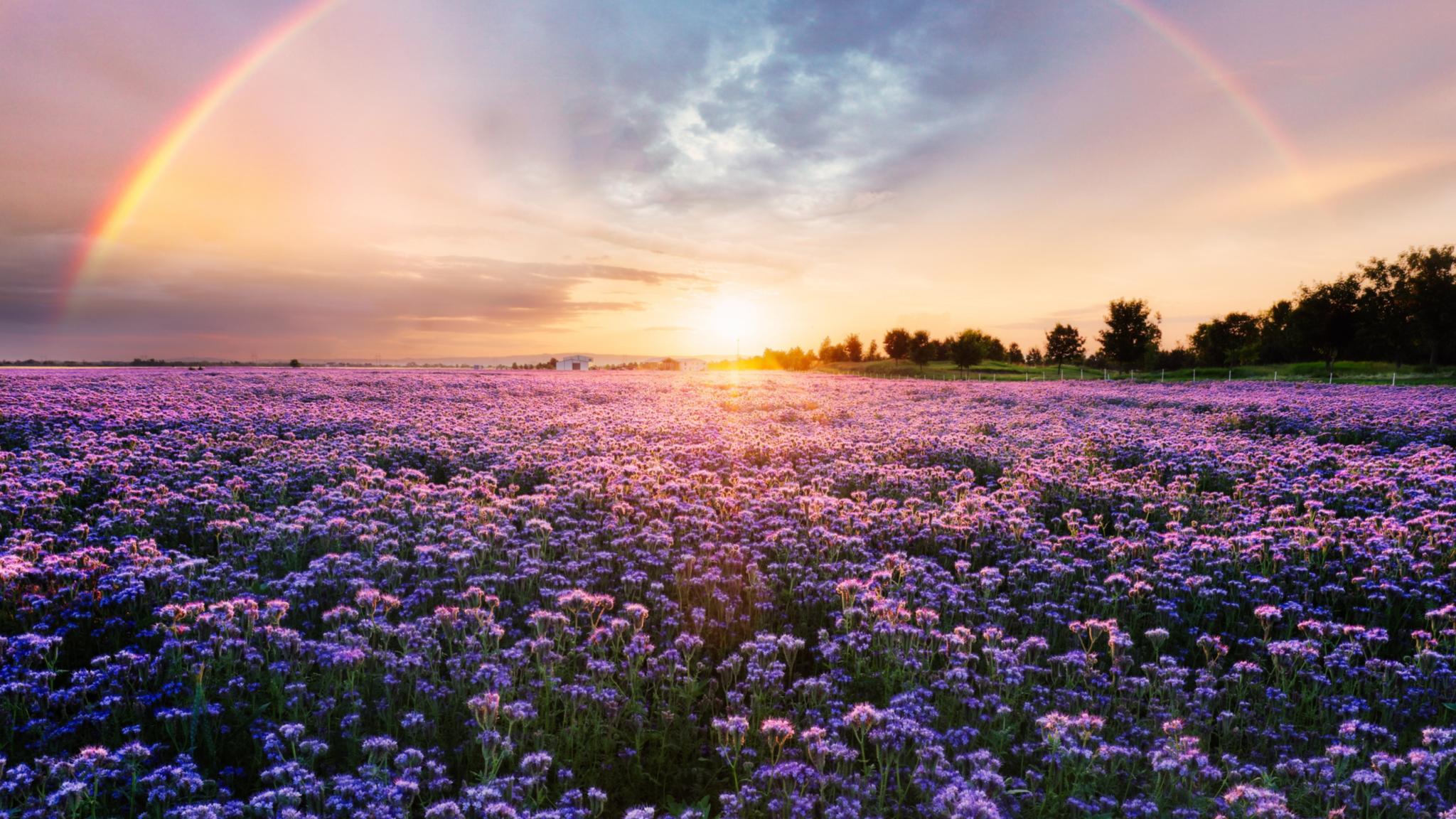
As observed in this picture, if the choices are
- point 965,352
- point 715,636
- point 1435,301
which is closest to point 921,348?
point 965,352

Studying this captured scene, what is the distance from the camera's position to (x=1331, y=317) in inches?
2790

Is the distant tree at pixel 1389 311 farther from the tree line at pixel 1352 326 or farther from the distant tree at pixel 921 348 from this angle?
the distant tree at pixel 921 348

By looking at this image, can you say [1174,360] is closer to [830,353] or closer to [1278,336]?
[1278,336]

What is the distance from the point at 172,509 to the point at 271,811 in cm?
785

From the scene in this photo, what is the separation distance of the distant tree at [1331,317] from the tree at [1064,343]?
24084mm

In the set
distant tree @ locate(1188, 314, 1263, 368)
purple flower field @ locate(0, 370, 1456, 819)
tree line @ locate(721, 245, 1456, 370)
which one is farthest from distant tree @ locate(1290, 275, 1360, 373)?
purple flower field @ locate(0, 370, 1456, 819)

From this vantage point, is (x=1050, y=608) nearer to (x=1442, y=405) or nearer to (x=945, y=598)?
(x=945, y=598)

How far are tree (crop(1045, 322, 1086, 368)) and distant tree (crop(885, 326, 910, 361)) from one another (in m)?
28.7

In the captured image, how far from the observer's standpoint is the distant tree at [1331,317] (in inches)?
2790

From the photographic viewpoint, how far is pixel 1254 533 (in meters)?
8.11

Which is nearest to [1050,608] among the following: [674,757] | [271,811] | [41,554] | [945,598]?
[945,598]

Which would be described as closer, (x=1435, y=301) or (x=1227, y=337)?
(x=1435, y=301)

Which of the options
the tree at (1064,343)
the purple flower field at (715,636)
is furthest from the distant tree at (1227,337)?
the purple flower field at (715,636)

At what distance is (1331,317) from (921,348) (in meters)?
49.5
